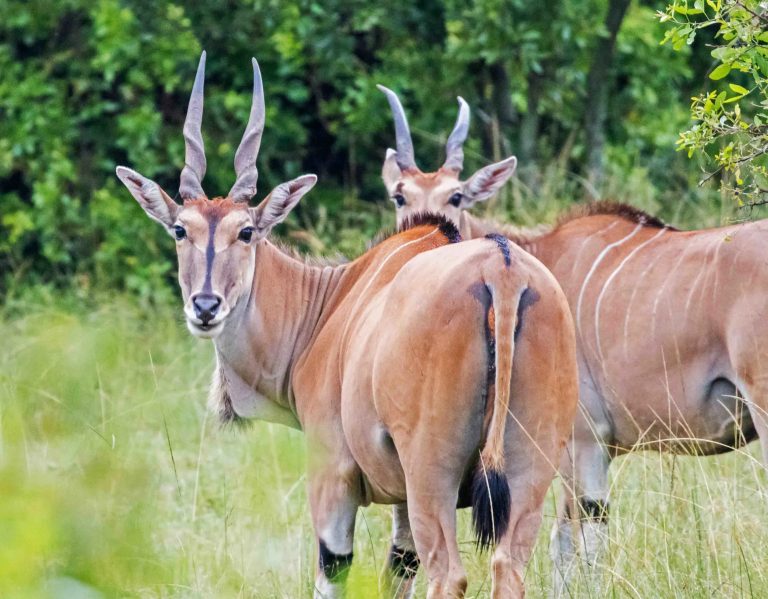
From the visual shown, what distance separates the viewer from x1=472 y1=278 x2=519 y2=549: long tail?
8.65ft

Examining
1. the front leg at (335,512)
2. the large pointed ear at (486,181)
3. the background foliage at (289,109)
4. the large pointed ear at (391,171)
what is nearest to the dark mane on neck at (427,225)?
the front leg at (335,512)

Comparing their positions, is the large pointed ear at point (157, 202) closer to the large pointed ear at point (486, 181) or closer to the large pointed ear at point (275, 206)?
the large pointed ear at point (275, 206)

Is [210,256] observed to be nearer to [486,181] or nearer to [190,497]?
[190,497]

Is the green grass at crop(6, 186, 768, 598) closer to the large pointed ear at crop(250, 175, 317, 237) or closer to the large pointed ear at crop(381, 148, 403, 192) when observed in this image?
the large pointed ear at crop(250, 175, 317, 237)

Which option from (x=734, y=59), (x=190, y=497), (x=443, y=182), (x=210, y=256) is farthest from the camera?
(x=443, y=182)

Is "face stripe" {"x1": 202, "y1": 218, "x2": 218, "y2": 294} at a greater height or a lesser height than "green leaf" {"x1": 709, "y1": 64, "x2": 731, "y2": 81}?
lesser

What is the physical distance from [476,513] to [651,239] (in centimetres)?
202

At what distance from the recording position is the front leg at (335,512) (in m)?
3.33

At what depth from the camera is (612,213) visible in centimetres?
471

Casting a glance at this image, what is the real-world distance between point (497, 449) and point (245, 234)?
1.52 m

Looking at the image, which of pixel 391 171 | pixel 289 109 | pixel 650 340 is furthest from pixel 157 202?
pixel 289 109

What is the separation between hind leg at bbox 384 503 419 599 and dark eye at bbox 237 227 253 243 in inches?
37.1

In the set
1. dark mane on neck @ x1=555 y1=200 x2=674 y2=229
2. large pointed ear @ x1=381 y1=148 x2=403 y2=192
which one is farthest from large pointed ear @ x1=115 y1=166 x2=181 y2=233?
large pointed ear @ x1=381 y1=148 x2=403 y2=192

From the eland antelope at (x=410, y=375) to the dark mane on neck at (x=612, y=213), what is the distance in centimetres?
108
